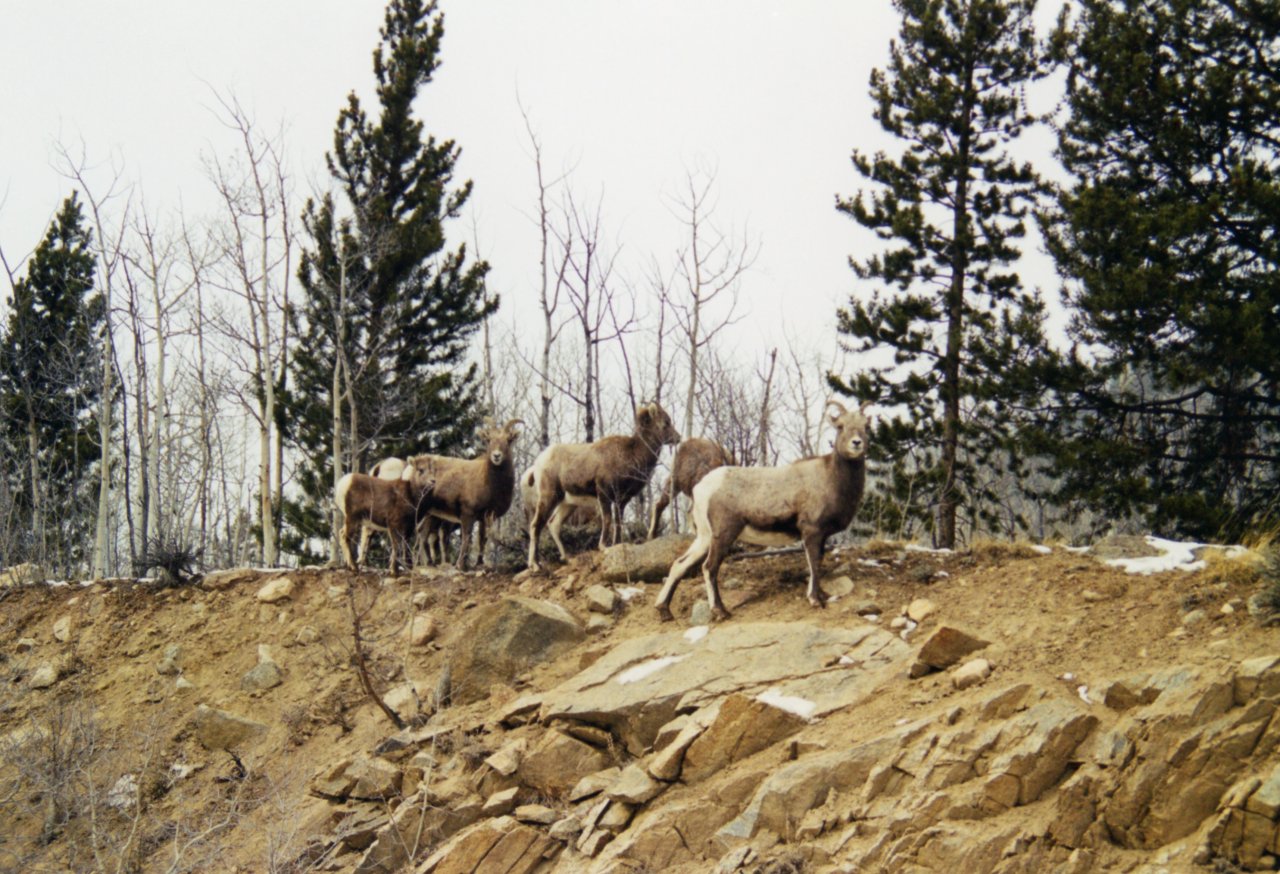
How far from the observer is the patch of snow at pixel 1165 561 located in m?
10.7

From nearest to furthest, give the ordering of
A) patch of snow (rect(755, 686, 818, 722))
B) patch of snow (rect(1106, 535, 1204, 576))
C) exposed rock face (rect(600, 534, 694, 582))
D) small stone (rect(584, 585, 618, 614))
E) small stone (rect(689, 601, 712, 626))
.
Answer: patch of snow (rect(755, 686, 818, 722))
patch of snow (rect(1106, 535, 1204, 576))
small stone (rect(689, 601, 712, 626))
small stone (rect(584, 585, 618, 614))
exposed rock face (rect(600, 534, 694, 582))

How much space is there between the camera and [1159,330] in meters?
16.9

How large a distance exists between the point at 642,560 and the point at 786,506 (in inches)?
93.8

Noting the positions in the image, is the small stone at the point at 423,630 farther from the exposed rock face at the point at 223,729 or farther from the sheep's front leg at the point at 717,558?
the sheep's front leg at the point at 717,558

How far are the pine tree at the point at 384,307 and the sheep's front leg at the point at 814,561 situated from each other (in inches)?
466

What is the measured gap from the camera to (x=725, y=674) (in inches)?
411

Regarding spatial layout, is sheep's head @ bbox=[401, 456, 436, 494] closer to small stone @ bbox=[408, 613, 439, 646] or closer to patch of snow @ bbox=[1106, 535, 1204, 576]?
small stone @ bbox=[408, 613, 439, 646]

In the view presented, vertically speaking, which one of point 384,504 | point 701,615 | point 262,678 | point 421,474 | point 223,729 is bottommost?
point 223,729

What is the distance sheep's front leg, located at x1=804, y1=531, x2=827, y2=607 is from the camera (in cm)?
1157

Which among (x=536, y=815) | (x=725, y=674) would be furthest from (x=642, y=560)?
(x=536, y=815)

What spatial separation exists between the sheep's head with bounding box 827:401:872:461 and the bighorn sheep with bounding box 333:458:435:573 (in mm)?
6297

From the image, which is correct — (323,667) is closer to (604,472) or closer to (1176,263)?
(604,472)

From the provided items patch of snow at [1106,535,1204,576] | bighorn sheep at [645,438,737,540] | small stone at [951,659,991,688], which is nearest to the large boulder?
bighorn sheep at [645,438,737,540]

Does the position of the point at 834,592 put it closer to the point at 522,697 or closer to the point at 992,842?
the point at 522,697
